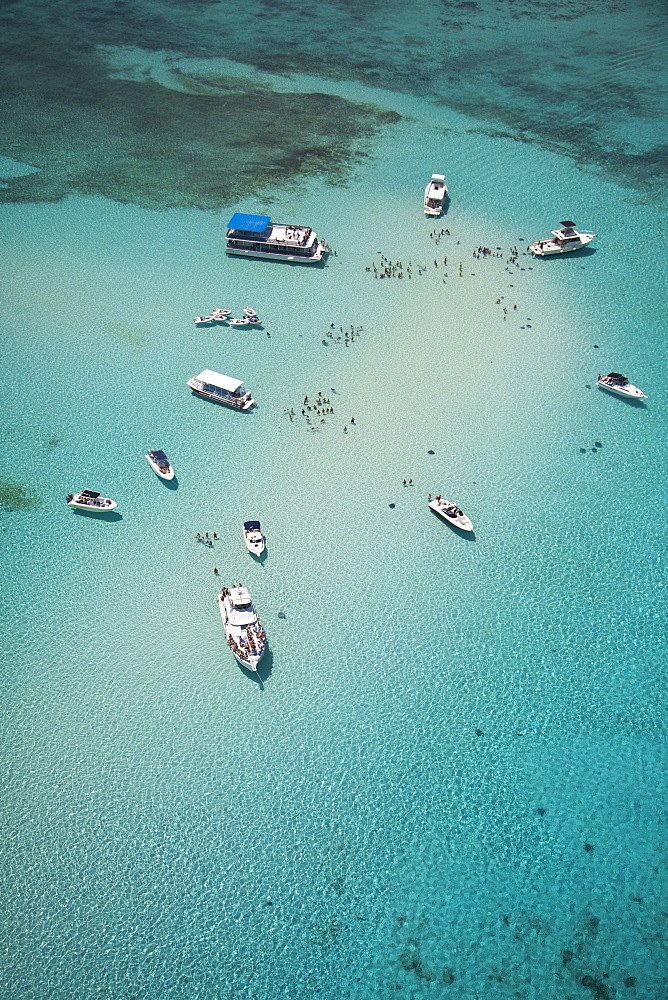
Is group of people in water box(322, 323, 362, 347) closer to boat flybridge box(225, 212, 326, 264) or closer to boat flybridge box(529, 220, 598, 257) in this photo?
boat flybridge box(225, 212, 326, 264)

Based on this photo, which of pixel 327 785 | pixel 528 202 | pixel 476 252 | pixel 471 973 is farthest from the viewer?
pixel 528 202

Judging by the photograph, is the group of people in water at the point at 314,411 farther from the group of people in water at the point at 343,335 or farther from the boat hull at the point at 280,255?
the boat hull at the point at 280,255

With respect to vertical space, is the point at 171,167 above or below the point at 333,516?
above

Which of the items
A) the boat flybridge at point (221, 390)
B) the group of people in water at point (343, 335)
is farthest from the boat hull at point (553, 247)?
the boat flybridge at point (221, 390)

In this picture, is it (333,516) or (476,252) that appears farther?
(476,252)

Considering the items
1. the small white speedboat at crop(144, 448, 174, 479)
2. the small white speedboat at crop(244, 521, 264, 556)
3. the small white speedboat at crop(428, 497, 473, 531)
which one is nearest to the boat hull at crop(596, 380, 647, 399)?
the small white speedboat at crop(428, 497, 473, 531)

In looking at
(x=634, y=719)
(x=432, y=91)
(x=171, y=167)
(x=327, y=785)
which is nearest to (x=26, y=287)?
(x=171, y=167)

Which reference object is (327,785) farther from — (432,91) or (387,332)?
(432,91)

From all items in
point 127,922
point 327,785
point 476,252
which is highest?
point 476,252
